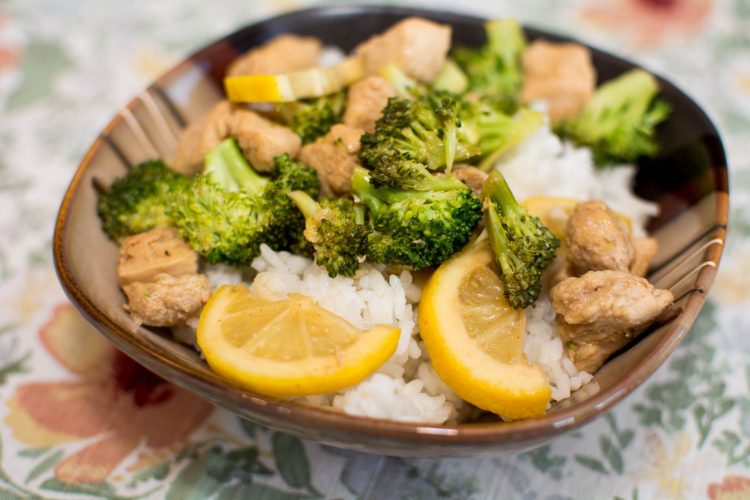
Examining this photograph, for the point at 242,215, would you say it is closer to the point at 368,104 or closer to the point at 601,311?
the point at 368,104

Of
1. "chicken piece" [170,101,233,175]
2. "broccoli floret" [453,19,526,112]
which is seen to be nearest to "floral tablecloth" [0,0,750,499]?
"chicken piece" [170,101,233,175]

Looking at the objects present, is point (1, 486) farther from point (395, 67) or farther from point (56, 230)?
point (395, 67)

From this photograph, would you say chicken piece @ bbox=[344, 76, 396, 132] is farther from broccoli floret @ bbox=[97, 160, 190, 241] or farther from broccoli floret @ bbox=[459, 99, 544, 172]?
broccoli floret @ bbox=[97, 160, 190, 241]

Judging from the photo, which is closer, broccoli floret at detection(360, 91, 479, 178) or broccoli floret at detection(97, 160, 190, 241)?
broccoli floret at detection(360, 91, 479, 178)

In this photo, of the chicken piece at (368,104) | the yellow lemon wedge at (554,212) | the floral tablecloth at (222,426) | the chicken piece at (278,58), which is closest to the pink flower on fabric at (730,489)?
the floral tablecloth at (222,426)

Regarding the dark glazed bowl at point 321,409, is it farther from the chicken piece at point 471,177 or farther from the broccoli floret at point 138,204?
the chicken piece at point 471,177
